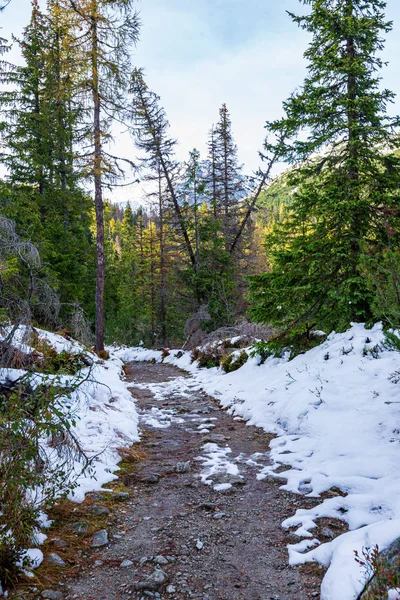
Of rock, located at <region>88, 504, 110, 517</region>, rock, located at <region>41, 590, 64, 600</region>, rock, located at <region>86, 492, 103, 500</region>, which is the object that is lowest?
rock, located at <region>86, 492, 103, 500</region>

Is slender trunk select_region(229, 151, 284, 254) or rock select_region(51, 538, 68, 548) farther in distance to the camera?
slender trunk select_region(229, 151, 284, 254)

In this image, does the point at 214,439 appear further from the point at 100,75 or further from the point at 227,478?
the point at 100,75

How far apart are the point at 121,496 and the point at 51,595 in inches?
67.0

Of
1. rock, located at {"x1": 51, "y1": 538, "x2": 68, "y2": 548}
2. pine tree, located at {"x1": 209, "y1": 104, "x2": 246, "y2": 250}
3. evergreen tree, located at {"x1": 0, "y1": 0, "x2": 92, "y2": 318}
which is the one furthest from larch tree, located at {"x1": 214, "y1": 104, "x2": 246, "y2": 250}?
rock, located at {"x1": 51, "y1": 538, "x2": 68, "y2": 548}

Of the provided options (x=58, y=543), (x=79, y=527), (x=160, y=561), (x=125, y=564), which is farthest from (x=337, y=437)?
(x=58, y=543)

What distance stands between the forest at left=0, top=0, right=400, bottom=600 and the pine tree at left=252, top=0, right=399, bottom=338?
35mm

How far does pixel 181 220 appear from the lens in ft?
65.9

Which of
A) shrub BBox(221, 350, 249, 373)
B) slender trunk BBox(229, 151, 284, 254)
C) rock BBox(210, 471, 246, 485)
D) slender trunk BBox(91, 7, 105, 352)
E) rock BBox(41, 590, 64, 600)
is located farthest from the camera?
slender trunk BBox(229, 151, 284, 254)

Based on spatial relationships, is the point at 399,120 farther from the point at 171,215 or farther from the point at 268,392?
the point at 171,215

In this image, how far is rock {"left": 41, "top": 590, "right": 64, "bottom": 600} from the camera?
2498mm

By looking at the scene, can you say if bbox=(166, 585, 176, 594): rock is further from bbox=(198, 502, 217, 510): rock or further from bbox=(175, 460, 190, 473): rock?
bbox=(175, 460, 190, 473): rock

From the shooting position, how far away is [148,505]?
4090 mm

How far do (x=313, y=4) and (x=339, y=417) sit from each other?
865 cm

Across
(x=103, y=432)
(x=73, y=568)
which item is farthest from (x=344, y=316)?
(x=73, y=568)
